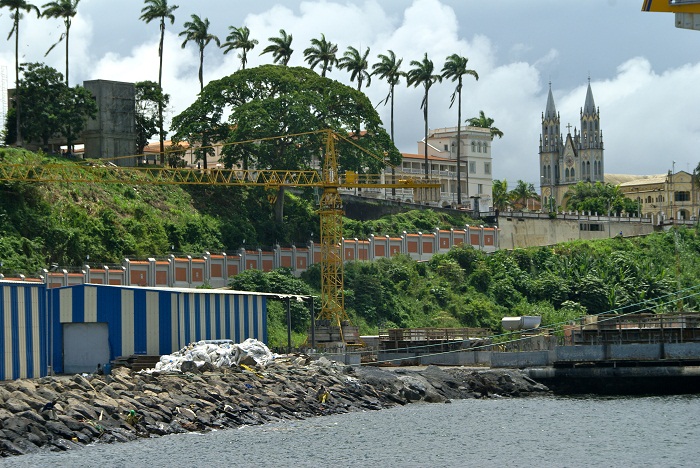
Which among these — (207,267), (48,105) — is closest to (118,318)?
(207,267)

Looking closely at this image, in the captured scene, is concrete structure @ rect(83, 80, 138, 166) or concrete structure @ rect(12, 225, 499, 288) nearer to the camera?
concrete structure @ rect(12, 225, 499, 288)

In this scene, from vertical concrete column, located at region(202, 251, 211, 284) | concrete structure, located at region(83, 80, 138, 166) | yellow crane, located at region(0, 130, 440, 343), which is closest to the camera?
yellow crane, located at region(0, 130, 440, 343)

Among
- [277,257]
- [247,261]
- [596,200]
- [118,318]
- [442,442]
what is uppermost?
[596,200]

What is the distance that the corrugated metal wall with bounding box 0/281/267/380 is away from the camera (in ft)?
171

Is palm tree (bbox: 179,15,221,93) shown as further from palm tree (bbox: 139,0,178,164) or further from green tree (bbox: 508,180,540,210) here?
green tree (bbox: 508,180,540,210)

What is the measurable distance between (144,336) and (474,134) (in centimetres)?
10488

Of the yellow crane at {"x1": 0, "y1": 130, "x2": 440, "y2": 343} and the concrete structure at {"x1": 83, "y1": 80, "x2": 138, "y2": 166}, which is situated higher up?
the concrete structure at {"x1": 83, "y1": 80, "x2": 138, "y2": 166}

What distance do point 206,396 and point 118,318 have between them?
27.4 feet

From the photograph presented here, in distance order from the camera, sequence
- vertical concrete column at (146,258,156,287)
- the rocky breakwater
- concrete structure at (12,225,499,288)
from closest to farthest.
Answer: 1. the rocky breakwater
2. concrete structure at (12,225,499,288)
3. vertical concrete column at (146,258,156,287)

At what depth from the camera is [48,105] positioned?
4188 inches

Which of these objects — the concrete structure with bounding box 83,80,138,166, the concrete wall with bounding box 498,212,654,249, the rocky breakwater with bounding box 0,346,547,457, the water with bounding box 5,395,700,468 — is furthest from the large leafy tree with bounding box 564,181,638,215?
the water with bounding box 5,395,700,468

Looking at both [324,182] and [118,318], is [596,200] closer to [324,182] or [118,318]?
[324,182]

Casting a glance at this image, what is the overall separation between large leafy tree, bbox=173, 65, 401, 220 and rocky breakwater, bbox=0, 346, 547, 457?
39.9 metres

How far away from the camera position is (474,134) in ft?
526
